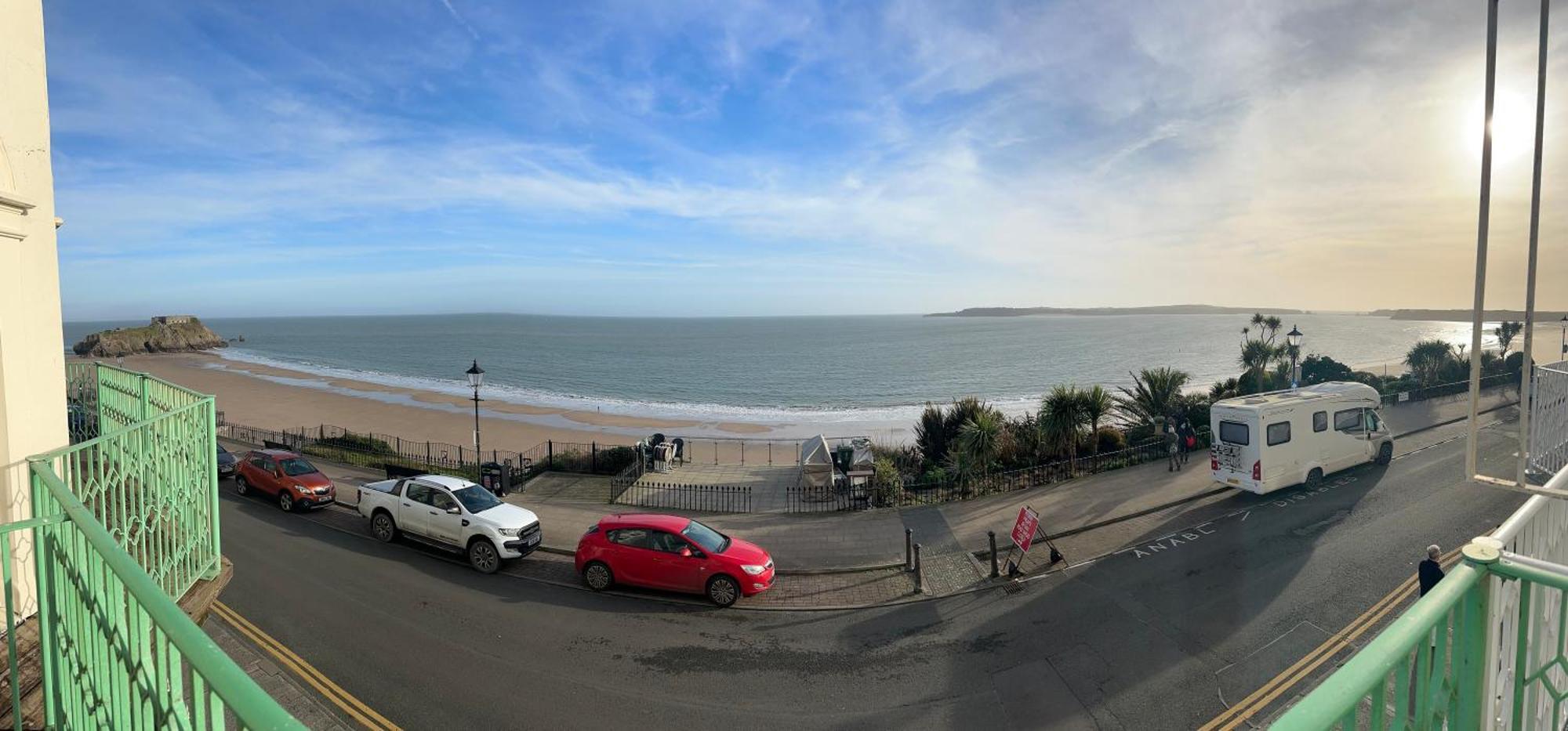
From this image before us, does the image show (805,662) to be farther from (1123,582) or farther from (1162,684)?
(1123,582)

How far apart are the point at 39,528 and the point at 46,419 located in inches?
105

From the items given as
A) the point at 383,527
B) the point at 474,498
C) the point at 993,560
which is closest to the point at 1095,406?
the point at 993,560

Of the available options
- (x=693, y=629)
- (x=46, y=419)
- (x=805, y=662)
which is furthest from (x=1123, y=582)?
(x=46, y=419)

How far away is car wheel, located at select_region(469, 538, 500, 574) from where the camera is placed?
536 inches

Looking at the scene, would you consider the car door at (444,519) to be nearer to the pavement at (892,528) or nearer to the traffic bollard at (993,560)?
the pavement at (892,528)

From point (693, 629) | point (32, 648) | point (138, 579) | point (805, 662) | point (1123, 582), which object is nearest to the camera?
point (138, 579)

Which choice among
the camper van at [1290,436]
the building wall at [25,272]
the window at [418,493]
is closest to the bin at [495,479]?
the window at [418,493]

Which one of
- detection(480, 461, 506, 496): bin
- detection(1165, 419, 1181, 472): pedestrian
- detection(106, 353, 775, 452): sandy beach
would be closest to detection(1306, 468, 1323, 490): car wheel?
detection(1165, 419, 1181, 472): pedestrian

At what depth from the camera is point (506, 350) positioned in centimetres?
12662

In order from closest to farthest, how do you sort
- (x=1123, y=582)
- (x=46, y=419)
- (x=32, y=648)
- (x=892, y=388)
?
1. (x=32, y=648)
2. (x=46, y=419)
3. (x=1123, y=582)
4. (x=892, y=388)

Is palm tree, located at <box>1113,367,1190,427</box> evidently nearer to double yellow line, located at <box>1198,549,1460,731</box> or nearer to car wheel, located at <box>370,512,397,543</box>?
double yellow line, located at <box>1198,549,1460,731</box>

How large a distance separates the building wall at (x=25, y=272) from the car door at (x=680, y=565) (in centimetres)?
850

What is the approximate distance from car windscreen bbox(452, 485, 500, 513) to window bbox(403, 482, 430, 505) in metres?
0.79

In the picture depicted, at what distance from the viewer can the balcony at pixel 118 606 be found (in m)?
2.14
